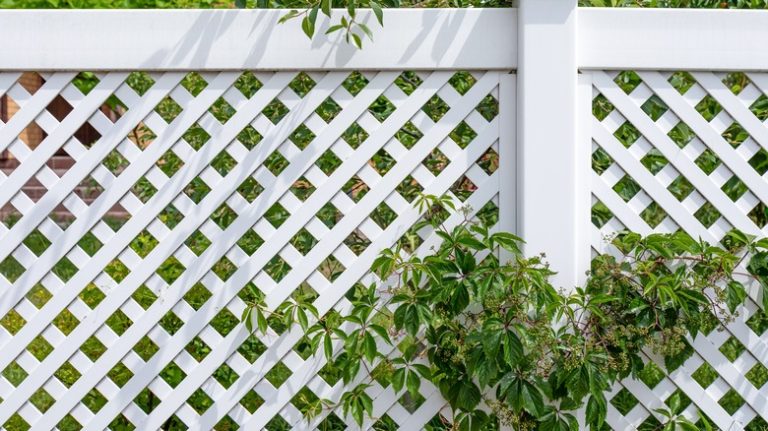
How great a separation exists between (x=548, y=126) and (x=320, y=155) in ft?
2.13

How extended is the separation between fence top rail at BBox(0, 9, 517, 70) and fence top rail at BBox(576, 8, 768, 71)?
0.23 metres

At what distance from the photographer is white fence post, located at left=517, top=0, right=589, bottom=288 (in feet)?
7.57

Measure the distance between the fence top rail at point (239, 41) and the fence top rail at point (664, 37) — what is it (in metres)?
0.23

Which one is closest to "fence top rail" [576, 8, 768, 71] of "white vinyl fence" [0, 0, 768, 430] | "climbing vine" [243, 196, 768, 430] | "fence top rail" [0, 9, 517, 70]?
"white vinyl fence" [0, 0, 768, 430]

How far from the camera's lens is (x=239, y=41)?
7.66 feet

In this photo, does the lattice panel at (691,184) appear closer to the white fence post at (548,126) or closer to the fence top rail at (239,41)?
the white fence post at (548,126)

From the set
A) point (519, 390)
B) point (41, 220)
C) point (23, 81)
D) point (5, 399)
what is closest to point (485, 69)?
point (519, 390)

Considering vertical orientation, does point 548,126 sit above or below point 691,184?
below

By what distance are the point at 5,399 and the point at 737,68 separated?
2.32m

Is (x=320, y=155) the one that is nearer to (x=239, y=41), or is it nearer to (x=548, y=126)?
(x=239, y=41)

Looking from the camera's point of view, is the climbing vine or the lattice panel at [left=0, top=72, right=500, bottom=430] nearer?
the climbing vine

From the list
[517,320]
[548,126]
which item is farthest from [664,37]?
[517,320]

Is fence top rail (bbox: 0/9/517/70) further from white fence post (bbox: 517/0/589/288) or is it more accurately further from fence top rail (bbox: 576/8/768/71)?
fence top rail (bbox: 576/8/768/71)

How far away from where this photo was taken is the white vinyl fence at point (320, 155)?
2336 millimetres
